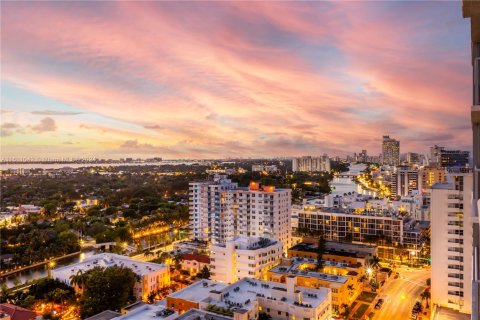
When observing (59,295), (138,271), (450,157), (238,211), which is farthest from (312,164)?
(59,295)

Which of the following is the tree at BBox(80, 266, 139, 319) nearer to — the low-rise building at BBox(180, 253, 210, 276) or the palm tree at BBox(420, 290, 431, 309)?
the low-rise building at BBox(180, 253, 210, 276)

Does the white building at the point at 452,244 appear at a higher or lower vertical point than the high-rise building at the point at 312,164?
lower

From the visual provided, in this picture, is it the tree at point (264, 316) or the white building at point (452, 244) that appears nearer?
the tree at point (264, 316)

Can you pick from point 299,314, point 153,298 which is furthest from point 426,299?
point 153,298

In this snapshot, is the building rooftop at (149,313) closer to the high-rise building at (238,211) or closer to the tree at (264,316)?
the tree at (264,316)

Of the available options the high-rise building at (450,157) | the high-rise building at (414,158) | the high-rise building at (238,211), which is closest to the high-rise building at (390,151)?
the high-rise building at (414,158)

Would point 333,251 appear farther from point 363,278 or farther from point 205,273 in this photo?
point 205,273

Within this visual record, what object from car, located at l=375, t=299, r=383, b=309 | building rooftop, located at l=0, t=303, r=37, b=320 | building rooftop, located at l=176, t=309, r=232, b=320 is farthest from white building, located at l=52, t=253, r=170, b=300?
car, located at l=375, t=299, r=383, b=309
